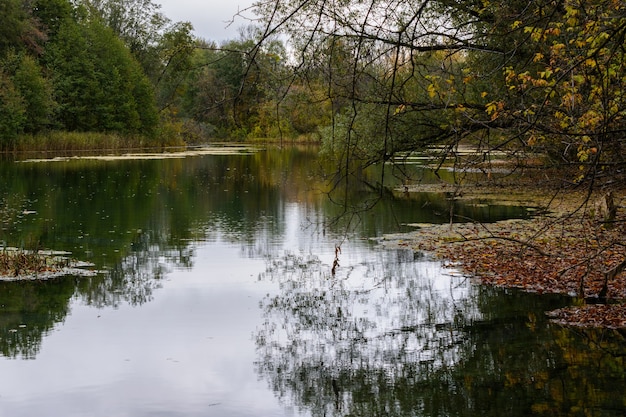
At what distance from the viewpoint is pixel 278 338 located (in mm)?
9250

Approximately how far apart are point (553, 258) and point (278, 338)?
511cm

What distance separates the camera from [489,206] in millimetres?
21500

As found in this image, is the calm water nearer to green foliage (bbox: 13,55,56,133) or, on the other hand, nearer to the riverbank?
the riverbank

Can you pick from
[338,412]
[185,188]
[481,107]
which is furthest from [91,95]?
[338,412]

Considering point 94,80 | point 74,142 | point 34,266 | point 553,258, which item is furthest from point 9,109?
point 553,258

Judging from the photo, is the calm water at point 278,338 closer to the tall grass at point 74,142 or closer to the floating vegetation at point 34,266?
the floating vegetation at point 34,266

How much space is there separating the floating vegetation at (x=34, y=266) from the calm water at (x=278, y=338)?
1.04 ft

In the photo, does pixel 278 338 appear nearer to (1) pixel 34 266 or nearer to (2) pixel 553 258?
(1) pixel 34 266

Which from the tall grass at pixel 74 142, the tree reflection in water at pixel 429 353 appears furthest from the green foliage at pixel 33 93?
the tree reflection in water at pixel 429 353

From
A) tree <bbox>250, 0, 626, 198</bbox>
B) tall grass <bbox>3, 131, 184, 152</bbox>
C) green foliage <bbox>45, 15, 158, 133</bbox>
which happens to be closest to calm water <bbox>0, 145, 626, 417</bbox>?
tree <bbox>250, 0, 626, 198</bbox>

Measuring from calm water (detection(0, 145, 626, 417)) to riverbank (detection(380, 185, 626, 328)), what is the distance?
398 mm

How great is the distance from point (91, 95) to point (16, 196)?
33.9m

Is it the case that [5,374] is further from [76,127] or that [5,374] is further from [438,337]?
[76,127]

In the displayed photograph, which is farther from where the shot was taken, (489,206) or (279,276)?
(489,206)
